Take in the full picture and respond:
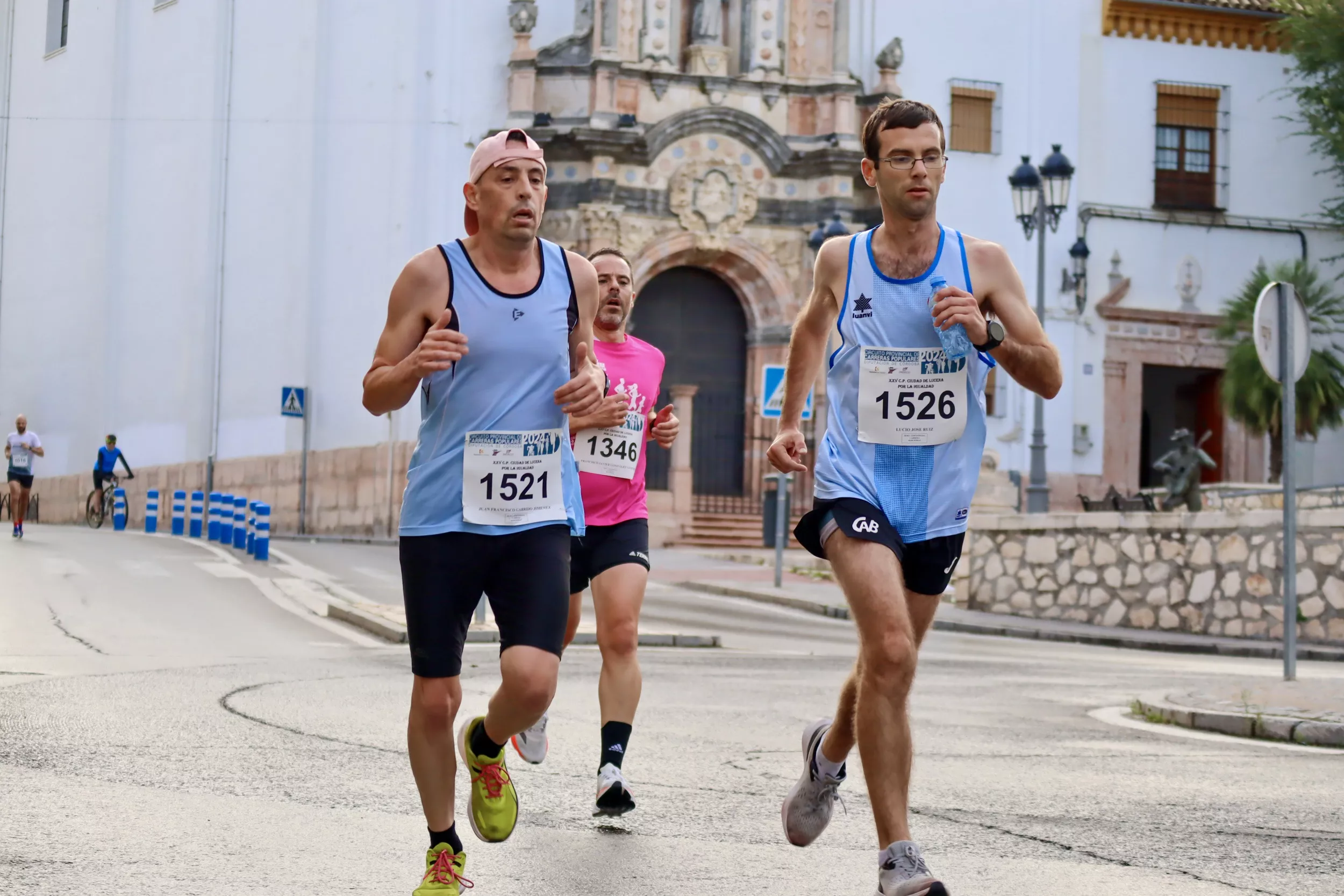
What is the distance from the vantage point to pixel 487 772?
5.17 m

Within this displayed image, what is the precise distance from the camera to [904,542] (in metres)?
5.36

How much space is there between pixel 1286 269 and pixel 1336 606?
1676 centimetres

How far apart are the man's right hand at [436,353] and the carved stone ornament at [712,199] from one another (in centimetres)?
2872

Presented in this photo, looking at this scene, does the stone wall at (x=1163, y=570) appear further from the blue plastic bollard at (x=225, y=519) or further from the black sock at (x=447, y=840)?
the black sock at (x=447, y=840)

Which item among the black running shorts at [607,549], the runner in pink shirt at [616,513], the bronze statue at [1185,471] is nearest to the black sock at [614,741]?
the runner in pink shirt at [616,513]

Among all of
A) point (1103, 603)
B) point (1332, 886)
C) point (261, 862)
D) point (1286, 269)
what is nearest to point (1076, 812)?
point (1332, 886)

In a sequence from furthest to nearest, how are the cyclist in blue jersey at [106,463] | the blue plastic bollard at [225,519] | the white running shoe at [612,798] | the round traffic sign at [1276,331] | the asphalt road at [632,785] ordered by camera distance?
the cyclist in blue jersey at [106,463] < the blue plastic bollard at [225,519] < the round traffic sign at [1276,331] < the white running shoe at [612,798] < the asphalt road at [632,785]

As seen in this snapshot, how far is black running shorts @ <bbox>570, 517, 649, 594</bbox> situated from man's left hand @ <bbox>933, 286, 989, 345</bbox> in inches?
84.9

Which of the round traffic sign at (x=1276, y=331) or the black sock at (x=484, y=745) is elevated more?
the round traffic sign at (x=1276, y=331)

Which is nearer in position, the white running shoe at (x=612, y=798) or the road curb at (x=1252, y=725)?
the white running shoe at (x=612, y=798)

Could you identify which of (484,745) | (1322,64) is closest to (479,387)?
(484,745)

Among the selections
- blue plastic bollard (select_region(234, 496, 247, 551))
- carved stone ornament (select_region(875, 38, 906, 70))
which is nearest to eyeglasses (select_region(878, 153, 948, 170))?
blue plastic bollard (select_region(234, 496, 247, 551))

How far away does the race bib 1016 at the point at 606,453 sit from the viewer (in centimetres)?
724

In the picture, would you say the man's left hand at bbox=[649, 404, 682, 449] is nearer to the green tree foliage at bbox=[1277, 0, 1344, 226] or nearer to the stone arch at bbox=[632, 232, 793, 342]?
the stone arch at bbox=[632, 232, 793, 342]
